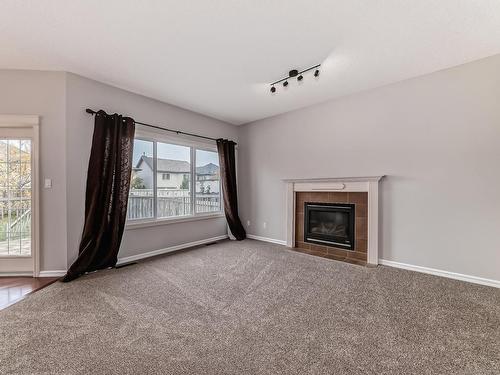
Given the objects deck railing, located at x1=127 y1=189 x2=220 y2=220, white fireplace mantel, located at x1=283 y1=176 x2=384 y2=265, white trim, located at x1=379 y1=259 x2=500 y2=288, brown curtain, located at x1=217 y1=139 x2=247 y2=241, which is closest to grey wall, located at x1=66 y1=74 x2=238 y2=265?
deck railing, located at x1=127 y1=189 x2=220 y2=220

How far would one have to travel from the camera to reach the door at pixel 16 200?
294 centimetres

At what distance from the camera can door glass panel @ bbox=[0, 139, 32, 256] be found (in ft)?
9.75

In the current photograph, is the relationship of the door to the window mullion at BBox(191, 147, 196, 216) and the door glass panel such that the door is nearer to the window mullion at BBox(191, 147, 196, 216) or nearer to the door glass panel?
the door glass panel

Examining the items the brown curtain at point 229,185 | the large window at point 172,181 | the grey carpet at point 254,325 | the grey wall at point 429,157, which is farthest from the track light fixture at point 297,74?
the grey carpet at point 254,325

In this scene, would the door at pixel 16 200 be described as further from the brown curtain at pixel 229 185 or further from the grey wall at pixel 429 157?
the grey wall at pixel 429 157

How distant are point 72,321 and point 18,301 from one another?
881 millimetres

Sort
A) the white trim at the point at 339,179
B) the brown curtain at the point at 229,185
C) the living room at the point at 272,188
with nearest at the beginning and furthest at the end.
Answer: the living room at the point at 272,188 → the white trim at the point at 339,179 → the brown curtain at the point at 229,185

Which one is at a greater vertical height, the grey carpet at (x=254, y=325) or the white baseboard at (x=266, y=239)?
the white baseboard at (x=266, y=239)

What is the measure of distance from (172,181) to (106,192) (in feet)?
3.99

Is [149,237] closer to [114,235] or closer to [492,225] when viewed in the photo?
[114,235]

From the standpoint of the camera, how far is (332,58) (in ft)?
8.64

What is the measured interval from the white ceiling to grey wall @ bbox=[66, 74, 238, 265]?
210mm

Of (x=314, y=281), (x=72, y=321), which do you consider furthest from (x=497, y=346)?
(x=72, y=321)

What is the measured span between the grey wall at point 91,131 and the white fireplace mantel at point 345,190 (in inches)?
69.7
